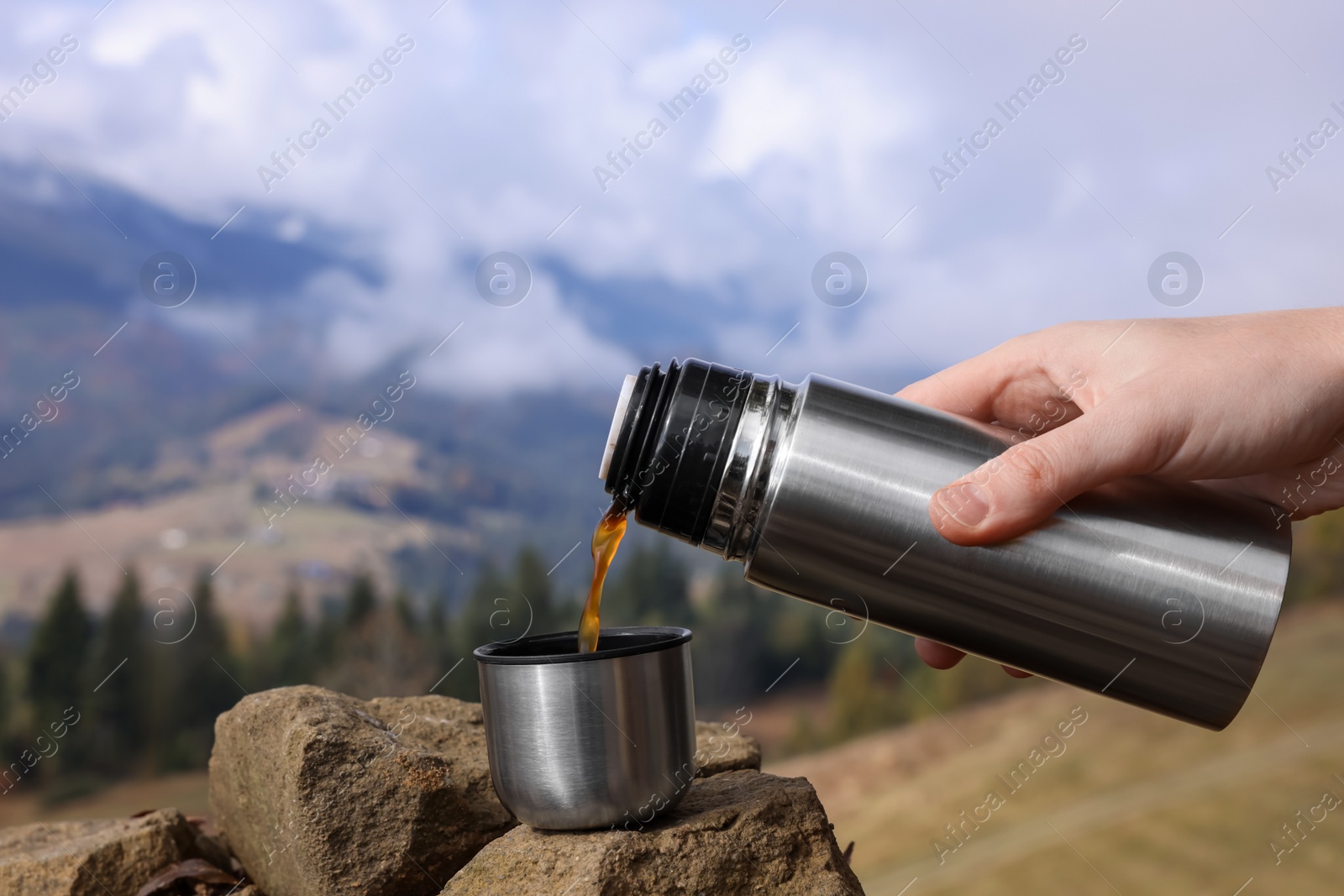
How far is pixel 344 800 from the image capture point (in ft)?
4.25

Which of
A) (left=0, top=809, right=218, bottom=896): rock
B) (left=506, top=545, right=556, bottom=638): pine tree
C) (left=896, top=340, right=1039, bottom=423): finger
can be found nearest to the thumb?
(left=896, top=340, right=1039, bottom=423): finger

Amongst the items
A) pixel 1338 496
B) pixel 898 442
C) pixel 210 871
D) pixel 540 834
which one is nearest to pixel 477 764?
pixel 540 834

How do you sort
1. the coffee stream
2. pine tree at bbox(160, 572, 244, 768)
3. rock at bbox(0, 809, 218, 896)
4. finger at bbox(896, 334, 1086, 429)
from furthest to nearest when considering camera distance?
pine tree at bbox(160, 572, 244, 768), finger at bbox(896, 334, 1086, 429), rock at bbox(0, 809, 218, 896), the coffee stream

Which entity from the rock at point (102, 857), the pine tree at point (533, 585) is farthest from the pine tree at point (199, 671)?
the rock at point (102, 857)

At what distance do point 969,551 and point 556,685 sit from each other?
496 mm

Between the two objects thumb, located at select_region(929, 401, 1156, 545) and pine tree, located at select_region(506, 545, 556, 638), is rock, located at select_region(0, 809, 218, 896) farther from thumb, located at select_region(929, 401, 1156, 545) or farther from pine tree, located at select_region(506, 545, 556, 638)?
pine tree, located at select_region(506, 545, 556, 638)

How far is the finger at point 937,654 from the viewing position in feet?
5.37

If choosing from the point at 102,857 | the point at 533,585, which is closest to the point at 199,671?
the point at 533,585

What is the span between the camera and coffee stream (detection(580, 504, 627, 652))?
1.29m

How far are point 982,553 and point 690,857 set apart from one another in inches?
19.4

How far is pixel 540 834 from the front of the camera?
4.00ft

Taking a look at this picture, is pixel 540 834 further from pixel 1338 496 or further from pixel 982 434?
pixel 1338 496

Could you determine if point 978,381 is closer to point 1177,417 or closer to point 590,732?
point 1177,417

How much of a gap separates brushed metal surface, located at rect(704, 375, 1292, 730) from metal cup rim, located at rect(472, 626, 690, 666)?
0.48 feet
